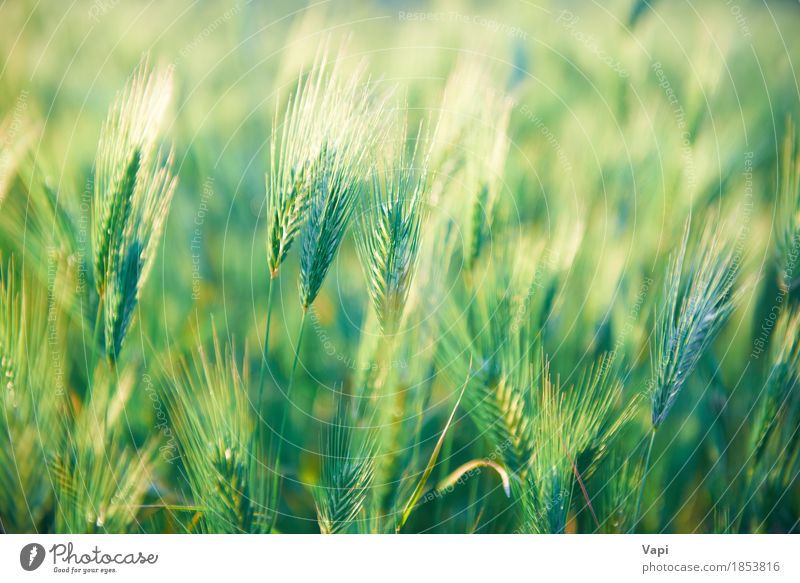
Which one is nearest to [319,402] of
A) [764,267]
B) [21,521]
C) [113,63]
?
[21,521]

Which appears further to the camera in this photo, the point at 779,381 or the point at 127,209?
the point at 779,381

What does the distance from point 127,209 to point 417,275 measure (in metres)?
0.33

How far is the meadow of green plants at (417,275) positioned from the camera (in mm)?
693

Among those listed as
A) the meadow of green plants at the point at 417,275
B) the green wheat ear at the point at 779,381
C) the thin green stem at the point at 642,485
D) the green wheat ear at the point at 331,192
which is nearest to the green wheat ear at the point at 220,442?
the meadow of green plants at the point at 417,275

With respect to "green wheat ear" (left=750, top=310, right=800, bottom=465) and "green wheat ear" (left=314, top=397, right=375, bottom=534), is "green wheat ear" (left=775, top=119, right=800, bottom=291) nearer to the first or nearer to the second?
"green wheat ear" (left=750, top=310, right=800, bottom=465)

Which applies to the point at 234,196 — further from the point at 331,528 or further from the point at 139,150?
the point at 331,528

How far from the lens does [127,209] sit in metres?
0.64

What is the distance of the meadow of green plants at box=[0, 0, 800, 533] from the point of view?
693 millimetres

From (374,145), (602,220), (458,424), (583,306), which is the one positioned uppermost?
(374,145)

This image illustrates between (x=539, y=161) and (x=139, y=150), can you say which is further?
(x=539, y=161)

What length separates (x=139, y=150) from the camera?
25.1 inches
